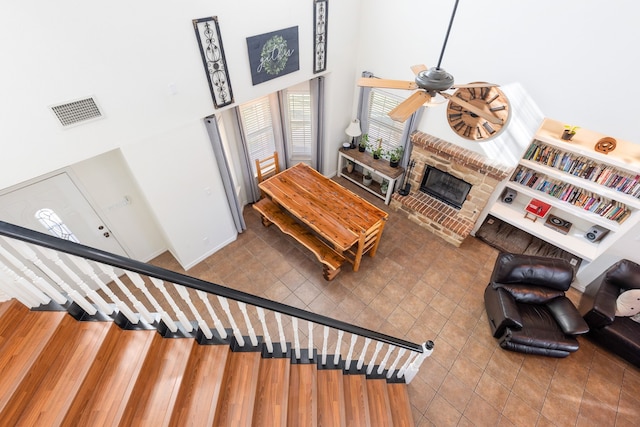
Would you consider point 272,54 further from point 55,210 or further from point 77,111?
point 55,210

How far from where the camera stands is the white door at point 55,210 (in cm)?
319

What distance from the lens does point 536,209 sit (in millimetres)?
4531

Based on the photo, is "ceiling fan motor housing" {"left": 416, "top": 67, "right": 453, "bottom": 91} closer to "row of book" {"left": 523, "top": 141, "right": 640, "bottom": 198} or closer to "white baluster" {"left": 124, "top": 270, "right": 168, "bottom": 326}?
"white baluster" {"left": 124, "top": 270, "right": 168, "bottom": 326}

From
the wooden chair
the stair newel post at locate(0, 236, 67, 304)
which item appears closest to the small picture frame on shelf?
the wooden chair

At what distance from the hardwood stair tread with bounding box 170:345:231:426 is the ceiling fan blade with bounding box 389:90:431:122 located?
2.10 meters

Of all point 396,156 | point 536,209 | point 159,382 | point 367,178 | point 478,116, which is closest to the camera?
point 159,382

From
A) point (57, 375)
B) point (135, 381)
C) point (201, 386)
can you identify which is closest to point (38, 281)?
point (57, 375)

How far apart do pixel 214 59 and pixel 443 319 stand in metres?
4.26

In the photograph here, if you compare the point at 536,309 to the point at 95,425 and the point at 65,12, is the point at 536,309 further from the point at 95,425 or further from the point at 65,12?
the point at 65,12

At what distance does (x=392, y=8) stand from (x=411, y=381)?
4861mm

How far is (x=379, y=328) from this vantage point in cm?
403

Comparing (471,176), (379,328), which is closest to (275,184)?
(379,328)

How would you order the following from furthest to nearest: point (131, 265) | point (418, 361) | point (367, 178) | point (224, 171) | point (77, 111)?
point (367, 178) < point (224, 171) < point (418, 361) < point (77, 111) < point (131, 265)

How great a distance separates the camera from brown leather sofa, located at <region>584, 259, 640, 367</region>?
3537 mm
